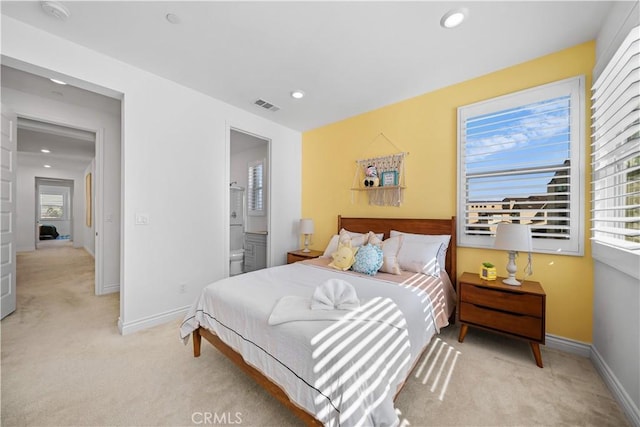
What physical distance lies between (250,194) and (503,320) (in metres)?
4.74

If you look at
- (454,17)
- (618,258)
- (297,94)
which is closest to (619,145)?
(618,258)

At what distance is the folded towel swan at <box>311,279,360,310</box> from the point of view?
1488mm

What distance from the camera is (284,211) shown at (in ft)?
13.7

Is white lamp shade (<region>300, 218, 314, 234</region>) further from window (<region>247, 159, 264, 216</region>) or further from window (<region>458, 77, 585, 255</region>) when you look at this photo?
window (<region>458, 77, 585, 255</region>)

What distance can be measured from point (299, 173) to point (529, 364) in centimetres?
381

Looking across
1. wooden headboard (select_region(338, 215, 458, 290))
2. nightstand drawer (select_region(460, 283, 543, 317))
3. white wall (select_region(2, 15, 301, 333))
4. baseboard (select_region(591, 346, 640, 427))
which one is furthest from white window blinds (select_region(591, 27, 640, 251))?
white wall (select_region(2, 15, 301, 333))

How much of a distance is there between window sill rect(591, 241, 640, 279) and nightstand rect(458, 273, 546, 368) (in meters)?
0.45

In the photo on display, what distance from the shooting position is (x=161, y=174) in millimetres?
2705

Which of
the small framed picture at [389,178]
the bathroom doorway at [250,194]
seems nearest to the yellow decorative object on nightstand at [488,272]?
the small framed picture at [389,178]

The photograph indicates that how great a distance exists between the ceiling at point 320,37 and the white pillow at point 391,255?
1.81m

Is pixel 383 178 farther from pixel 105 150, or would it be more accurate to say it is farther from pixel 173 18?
pixel 105 150

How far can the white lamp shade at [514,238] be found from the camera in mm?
2020

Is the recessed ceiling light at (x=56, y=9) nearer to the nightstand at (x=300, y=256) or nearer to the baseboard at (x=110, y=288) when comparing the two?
the nightstand at (x=300, y=256)

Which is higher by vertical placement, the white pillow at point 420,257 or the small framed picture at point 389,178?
the small framed picture at point 389,178
